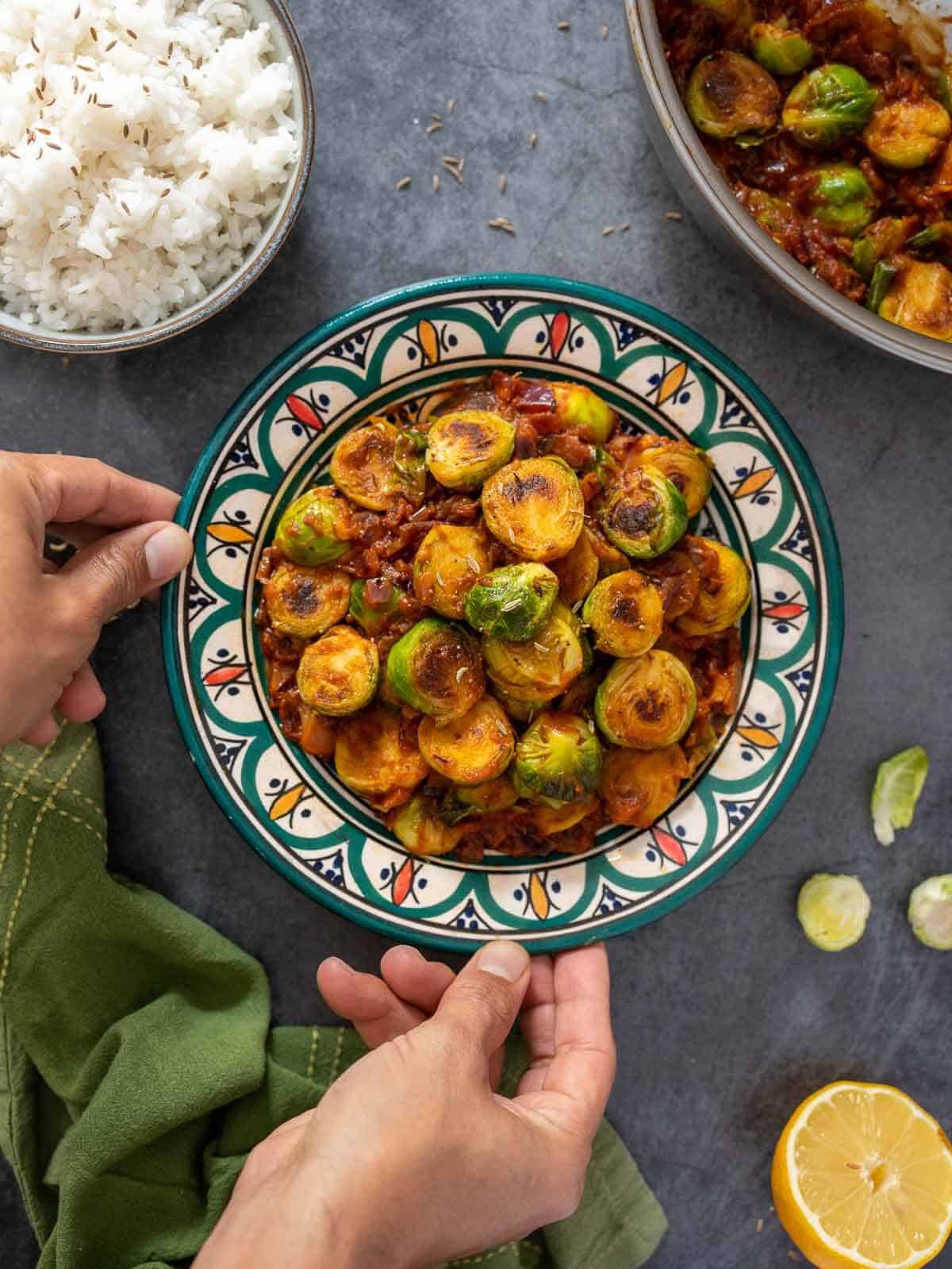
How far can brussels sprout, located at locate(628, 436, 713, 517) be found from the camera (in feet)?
7.94

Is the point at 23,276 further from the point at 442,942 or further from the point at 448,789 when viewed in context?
the point at 442,942

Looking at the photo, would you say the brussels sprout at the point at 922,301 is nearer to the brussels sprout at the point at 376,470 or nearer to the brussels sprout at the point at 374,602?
the brussels sprout at the point at 376,470

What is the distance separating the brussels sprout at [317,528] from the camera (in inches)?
92.4

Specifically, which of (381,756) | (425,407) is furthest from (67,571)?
(425,407)

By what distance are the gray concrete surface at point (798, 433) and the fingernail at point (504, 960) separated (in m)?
0.42

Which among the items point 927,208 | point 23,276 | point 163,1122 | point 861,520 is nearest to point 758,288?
point 927,208

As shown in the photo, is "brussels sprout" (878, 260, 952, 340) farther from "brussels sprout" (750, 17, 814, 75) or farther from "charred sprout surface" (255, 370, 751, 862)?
"brussels sprout" (750, 17, 814, 75)

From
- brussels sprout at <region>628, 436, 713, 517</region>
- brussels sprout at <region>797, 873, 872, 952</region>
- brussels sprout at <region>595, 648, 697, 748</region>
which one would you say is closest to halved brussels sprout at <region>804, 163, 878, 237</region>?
brussels sprout at <region>628, 436, 713, 517</region>

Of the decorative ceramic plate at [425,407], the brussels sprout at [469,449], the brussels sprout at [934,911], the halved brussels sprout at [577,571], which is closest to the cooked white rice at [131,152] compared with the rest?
the decorative ceramic plate at [425,407]

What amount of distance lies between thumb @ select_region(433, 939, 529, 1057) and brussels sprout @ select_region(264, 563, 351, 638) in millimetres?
847

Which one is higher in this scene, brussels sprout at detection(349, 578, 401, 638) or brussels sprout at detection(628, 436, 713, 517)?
brussels sprout at detection(628, 436, 713, 517)

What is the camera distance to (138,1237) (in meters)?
2.59

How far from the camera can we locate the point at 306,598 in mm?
2400

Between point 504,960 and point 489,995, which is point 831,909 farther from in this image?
point 489,995
